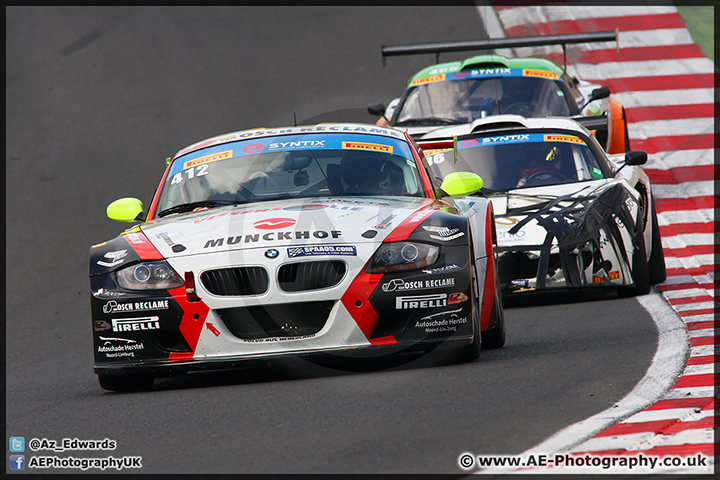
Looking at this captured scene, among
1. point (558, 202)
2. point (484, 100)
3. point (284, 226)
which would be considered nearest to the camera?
point (284, 226)

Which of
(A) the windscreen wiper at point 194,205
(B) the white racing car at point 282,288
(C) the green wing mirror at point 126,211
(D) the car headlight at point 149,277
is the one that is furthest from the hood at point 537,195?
(D) the car headlight at point 149,277

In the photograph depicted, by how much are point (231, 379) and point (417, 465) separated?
219cm

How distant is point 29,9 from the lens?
1994 centimetres

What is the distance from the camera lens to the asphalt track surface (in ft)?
14.1

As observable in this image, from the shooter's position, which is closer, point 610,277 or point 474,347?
point 474,347

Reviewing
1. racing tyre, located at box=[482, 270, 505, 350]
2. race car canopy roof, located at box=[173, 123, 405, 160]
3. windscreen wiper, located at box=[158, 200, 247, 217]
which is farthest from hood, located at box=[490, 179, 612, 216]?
windscreen wiper, located at box=[158, 200, 247, 217]

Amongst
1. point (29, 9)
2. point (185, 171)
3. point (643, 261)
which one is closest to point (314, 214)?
point (185, 171)

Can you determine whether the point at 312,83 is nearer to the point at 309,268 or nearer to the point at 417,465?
the point at 309,268

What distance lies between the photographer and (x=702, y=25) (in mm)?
17391

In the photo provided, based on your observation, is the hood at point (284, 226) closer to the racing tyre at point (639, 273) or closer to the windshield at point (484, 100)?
the racing tyre at point (639, 273)

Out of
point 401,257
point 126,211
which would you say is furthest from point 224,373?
point 401,257

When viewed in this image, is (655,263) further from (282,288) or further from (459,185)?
(282,288)
